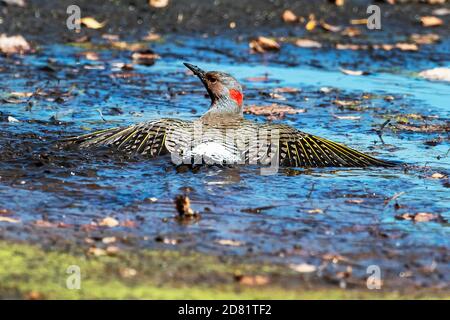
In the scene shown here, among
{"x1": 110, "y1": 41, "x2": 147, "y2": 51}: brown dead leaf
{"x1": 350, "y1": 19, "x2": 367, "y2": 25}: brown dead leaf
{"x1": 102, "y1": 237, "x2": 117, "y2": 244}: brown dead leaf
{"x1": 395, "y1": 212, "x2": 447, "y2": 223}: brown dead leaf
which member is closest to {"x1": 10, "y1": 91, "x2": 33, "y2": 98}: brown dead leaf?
{"x1": 110, "y1": 41, "x2": 147, "y2": 51}: brown dead leaf

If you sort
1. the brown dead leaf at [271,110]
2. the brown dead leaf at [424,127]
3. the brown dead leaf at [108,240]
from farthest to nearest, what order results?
the brown dead leaf at [271,110]
the brown dead leaf at [424,127]
the brown dead leaf at [108,240]

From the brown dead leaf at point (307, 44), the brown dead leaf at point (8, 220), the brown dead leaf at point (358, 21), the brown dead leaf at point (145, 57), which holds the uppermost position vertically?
the brown dead leaf at point (358, 21)

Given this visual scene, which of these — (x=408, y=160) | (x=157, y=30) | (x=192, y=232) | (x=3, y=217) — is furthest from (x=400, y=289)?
(x=157, y=30)

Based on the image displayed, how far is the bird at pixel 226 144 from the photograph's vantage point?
8.07m

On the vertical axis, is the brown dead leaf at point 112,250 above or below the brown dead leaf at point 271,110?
below

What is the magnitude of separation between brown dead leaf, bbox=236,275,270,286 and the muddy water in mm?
329

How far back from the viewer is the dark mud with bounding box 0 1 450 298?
6.26 meters

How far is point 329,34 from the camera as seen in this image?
51.5ft

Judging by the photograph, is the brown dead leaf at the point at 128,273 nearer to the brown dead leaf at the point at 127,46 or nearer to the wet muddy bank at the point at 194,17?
the brown dead leaf at the point at 127,46

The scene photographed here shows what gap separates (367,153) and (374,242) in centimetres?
279

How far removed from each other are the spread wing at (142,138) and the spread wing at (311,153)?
843 millimetres

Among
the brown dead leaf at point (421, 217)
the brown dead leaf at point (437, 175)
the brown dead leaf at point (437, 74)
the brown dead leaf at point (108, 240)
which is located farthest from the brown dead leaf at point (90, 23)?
the brown dead leaf at point (108, 240)

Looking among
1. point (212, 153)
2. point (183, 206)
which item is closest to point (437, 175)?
point (212, 153)

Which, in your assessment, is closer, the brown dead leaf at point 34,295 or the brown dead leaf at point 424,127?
the brown dead leaf at point 34,295
